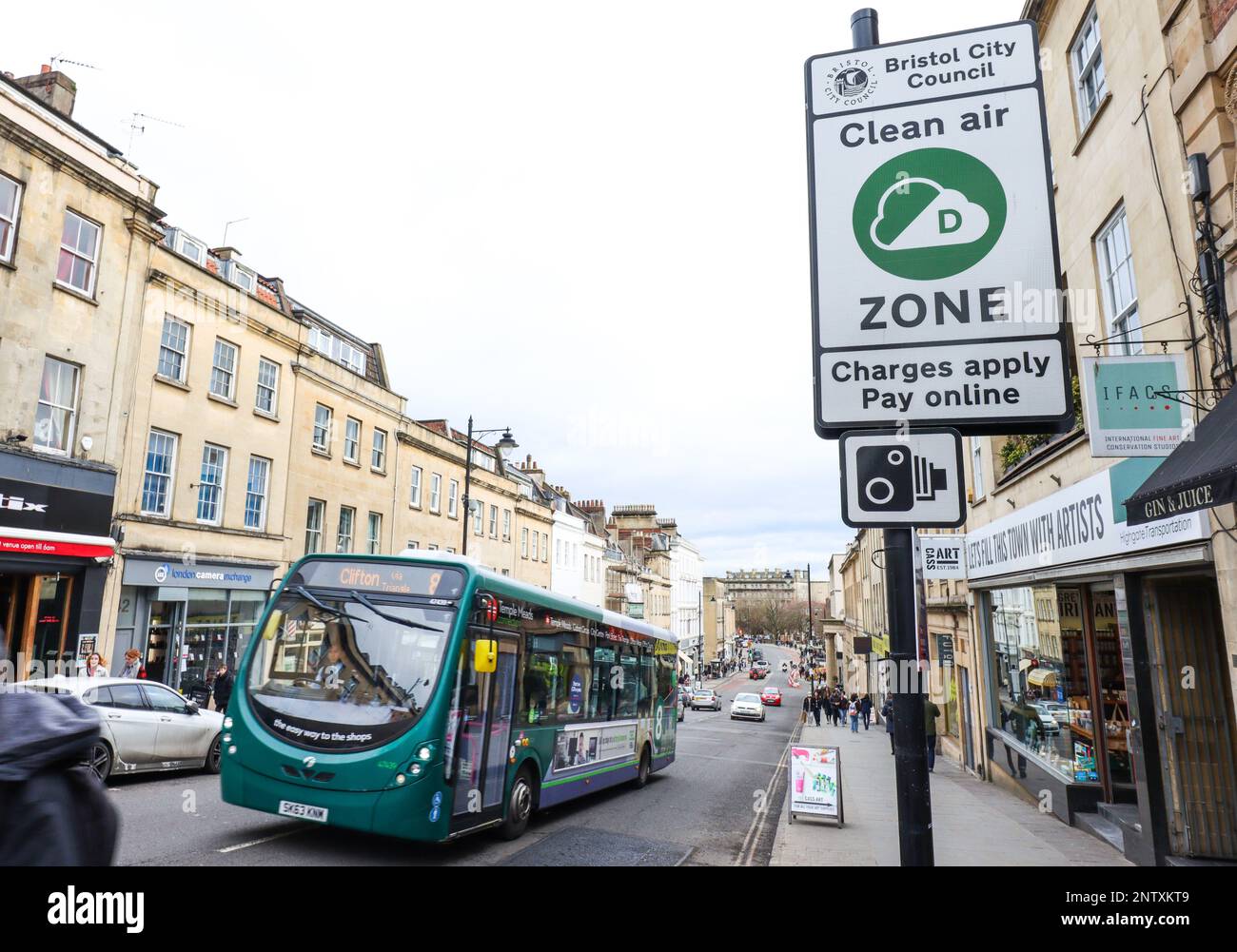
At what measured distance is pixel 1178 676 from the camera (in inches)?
313

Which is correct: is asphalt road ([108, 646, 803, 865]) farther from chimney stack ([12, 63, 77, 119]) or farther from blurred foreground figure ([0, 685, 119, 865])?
chimney stack ([12, 63, 77, 119])

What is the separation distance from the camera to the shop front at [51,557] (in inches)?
576

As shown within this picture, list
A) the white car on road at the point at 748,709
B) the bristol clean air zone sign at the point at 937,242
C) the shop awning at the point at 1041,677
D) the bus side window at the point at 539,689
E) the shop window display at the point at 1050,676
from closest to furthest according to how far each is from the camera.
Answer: the bristol clean air zone sign at the point at 937,242, the bus side window at the point at 539,689, the shop window display at the point at 1050,676, the shop awning at the point at 1041,677, the white car on road at the point at 748,709

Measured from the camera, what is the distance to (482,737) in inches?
328

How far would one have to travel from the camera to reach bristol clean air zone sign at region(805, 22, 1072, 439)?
8.47 ft

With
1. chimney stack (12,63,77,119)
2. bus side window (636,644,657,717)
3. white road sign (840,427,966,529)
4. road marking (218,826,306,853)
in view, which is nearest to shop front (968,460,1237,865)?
white road sign (840,427,966,529)

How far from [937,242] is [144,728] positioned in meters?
11.9

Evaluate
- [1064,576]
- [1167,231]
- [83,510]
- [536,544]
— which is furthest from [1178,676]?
[536,544]

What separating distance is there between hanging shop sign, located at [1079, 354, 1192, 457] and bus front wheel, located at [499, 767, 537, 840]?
705 centimetres

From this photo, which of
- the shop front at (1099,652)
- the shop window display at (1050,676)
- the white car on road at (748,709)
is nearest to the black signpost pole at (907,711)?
the shop front at (1099,652)

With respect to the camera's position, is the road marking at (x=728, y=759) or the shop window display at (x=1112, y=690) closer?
the shop window display at (x=1112, y=690)

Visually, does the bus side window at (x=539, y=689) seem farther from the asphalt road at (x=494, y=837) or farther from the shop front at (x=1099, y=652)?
the shop front at (x=1099, y=652)

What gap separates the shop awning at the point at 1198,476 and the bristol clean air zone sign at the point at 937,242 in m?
3.49
